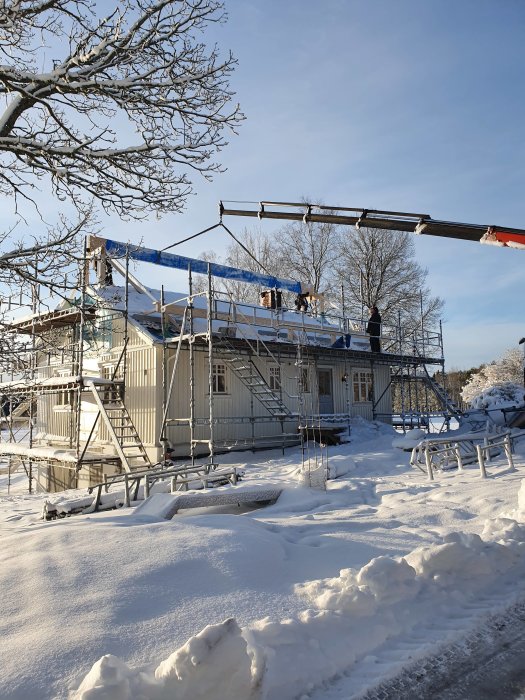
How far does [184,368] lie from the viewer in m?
17.6

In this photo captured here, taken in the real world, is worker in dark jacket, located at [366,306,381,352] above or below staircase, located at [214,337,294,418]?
above

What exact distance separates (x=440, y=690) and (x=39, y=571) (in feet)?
9.75

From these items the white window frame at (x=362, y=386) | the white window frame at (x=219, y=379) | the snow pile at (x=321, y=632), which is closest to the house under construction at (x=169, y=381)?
the white window frame at (x=219, y=379)

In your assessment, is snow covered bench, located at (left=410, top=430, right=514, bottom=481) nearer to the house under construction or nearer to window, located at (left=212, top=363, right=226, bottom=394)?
the house under construction

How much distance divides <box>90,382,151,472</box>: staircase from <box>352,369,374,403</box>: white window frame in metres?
10.3

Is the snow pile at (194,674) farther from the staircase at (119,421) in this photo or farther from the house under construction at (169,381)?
the staircase at (119,421)

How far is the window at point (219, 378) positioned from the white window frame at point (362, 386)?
7459mm

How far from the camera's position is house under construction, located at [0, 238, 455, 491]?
16.6 meters

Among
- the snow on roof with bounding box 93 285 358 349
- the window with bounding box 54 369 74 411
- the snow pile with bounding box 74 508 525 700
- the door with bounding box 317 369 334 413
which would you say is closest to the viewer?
the snow pile with bounding box 74 508 525 700

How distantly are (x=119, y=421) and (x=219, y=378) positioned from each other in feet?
11.7

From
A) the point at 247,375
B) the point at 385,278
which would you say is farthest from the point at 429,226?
the point at 385,278

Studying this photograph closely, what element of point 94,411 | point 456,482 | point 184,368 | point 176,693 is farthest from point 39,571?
point 94,411

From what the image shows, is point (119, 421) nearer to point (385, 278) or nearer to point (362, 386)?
point (362, 386)

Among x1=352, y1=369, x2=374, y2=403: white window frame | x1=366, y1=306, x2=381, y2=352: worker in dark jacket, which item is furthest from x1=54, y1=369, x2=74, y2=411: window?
x1=366, y1=306, x2=381, y2=352: worker in dark jacket
